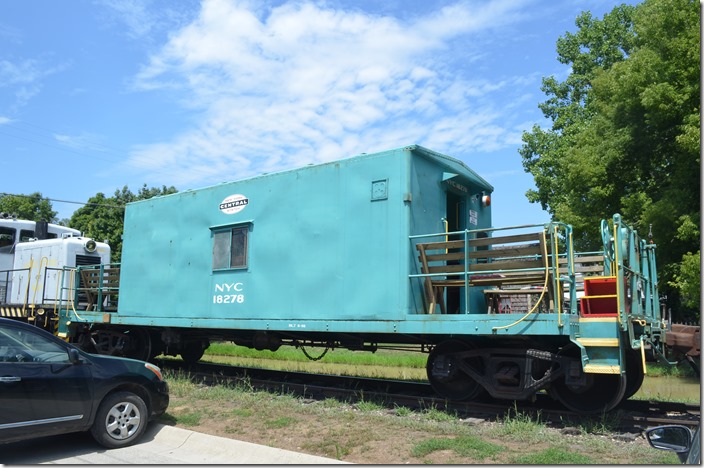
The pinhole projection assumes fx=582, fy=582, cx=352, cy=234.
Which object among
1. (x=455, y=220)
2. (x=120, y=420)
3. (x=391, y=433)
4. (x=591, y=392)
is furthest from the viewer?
(x=455, y=220)

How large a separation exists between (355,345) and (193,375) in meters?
4.11

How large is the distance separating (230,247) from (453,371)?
4.61m

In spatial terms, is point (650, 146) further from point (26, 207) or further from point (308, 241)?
point (26, 207)

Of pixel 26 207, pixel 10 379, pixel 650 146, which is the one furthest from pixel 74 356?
pixel 26 207

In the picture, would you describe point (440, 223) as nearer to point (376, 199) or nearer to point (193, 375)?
point (376, 199)

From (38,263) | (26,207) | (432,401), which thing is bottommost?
(432,401)

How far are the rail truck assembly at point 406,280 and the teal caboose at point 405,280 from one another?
0.08ft

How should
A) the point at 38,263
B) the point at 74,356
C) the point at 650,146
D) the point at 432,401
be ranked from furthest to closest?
1. the point at 650,146
2. the point at 38,263
3. the point at 432,401
4. the point at 74,356

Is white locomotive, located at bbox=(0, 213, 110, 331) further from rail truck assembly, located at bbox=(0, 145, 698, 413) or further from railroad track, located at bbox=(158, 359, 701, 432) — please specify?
railroad track, located at bbox=(158, 359, 701, 432)

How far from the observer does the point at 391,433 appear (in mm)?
6770

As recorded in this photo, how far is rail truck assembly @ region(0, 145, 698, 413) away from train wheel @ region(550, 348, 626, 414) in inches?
0.7

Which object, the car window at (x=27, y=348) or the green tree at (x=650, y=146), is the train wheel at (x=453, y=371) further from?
the green tree at (x=650, y=146)

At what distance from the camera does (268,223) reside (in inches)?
388

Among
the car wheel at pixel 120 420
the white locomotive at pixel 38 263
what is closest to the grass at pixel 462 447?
the car wheel at pixel 120 420
